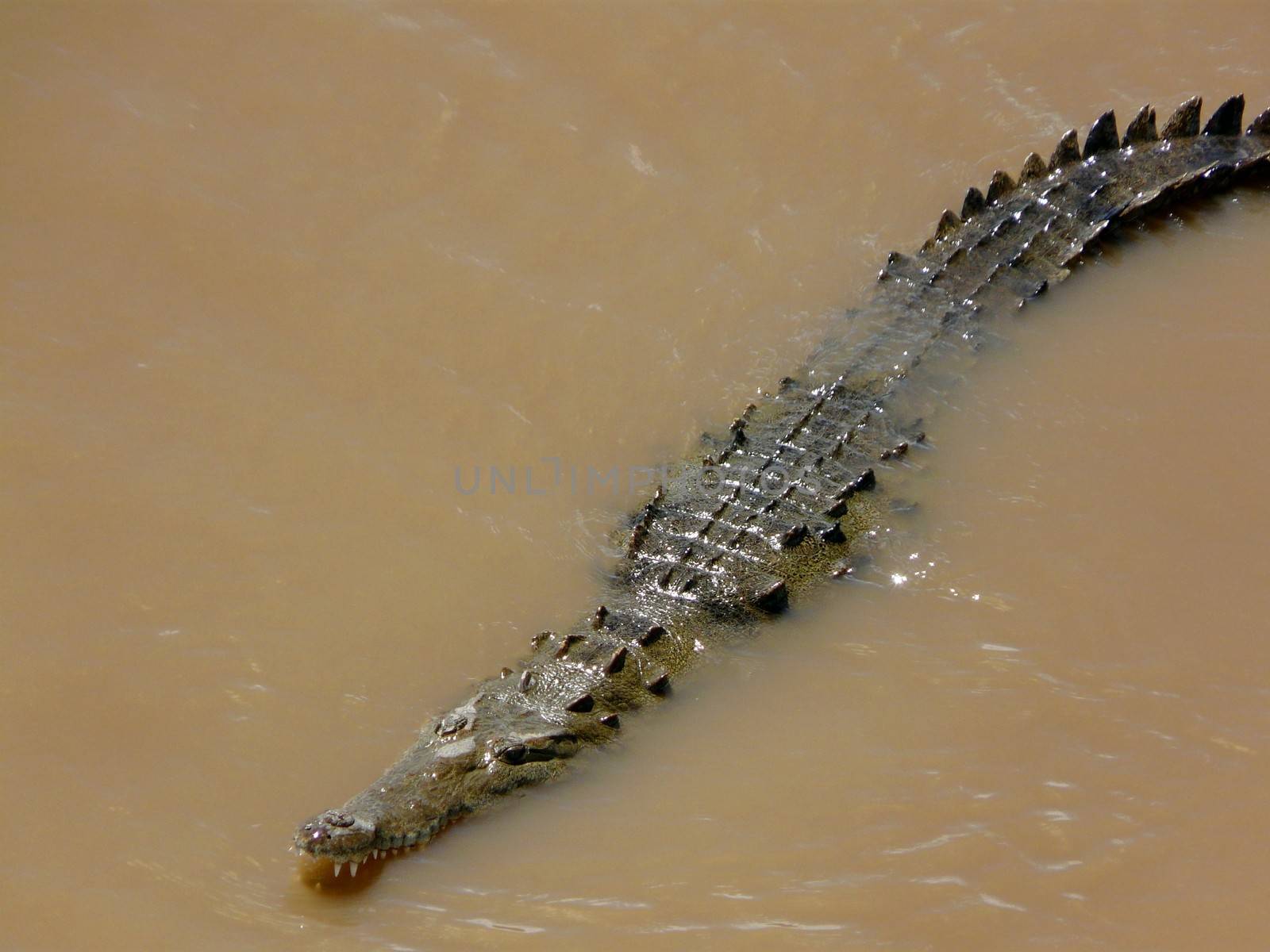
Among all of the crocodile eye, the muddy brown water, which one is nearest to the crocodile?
the crocodile eye

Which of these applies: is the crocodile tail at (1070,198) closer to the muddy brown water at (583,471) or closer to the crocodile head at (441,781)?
the muddy brown water at (583,471)

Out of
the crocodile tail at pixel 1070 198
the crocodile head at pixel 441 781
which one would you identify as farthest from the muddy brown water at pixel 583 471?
the crocodile tail at pixel 1070 198

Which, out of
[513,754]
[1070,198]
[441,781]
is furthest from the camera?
[1070,198]

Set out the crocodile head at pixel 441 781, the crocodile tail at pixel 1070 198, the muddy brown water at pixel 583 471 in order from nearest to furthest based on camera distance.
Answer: the crocodile head at pixel 441 781 < the muddy brown water at pixel 583 471 < the crocodile tail at pixel 1070 198

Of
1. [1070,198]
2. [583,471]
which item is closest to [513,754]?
[583,471]

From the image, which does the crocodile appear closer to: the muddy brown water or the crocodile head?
the crocodile head

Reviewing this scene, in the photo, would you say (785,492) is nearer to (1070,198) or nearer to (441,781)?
(441,781)

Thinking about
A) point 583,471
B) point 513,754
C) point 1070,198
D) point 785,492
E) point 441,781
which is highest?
point 1070,198
